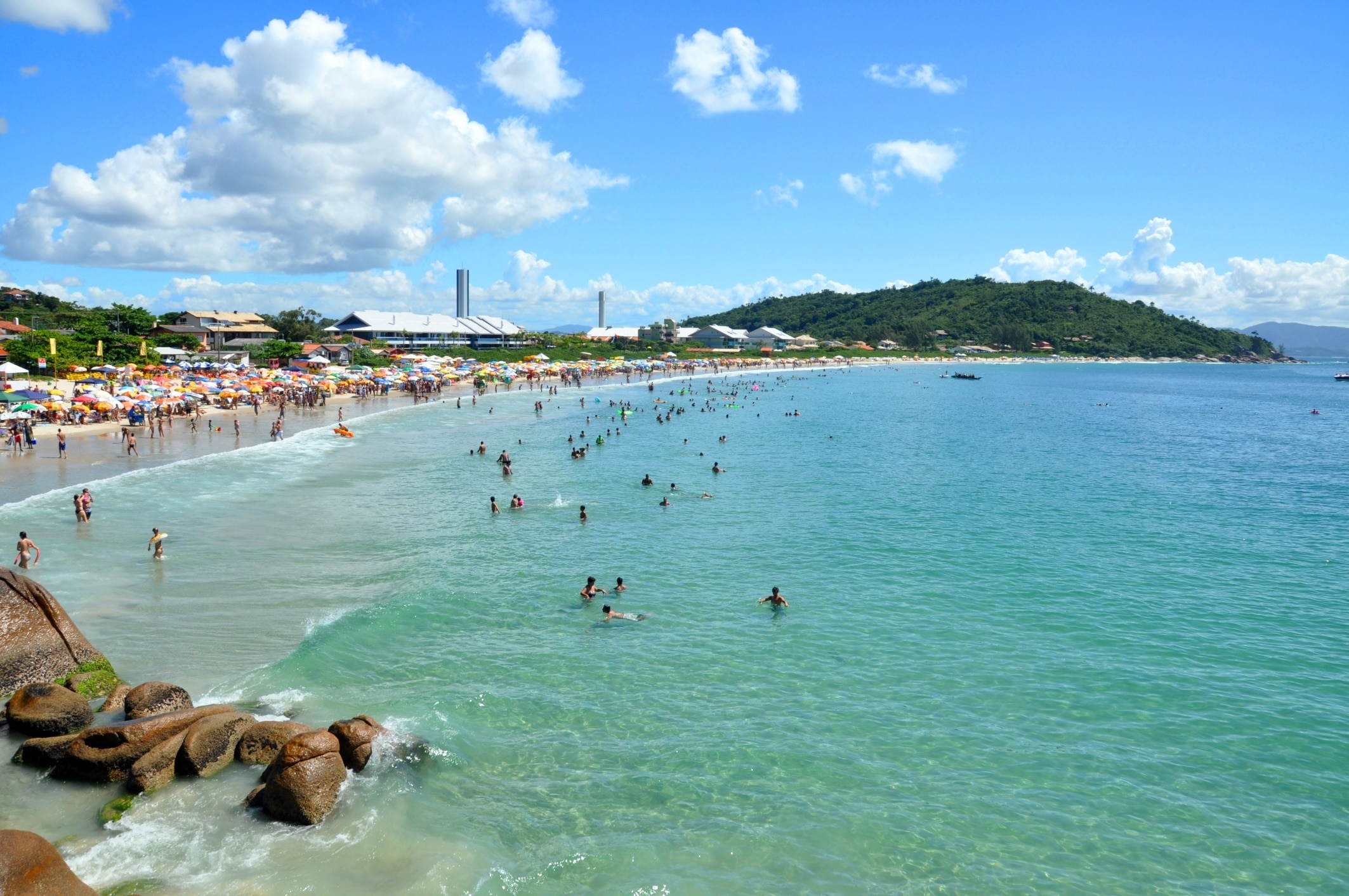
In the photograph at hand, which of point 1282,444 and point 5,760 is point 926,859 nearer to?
point 5,760

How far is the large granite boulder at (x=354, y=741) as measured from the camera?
12039 mm

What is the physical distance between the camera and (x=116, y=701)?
1363 cm

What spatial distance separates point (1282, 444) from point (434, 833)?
6064 centimetres

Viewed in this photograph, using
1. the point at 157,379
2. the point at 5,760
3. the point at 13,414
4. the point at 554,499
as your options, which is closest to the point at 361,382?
the point at 157,379

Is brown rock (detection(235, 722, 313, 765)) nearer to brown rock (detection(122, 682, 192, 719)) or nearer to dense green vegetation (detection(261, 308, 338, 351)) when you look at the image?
brown rock (detection(122, 682, 192, 719))

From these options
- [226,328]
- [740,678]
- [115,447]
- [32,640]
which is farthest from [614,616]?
[226,328]

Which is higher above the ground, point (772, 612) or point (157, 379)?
point (157, 379)

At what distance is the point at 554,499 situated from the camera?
32.6 metres

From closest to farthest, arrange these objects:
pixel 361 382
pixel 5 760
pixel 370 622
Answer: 1. pixel 5 760
2. pixel 370 622
3. pixel 361 382

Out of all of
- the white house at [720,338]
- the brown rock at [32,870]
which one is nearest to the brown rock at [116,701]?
the brown rock at [32,870]

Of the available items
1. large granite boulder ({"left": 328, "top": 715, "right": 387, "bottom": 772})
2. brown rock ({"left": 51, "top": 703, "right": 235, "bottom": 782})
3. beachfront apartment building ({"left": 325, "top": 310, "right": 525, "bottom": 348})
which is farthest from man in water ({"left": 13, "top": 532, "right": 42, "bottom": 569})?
beachfront apartment building ({"left": 325, "top": 310, "right": 525, "bottom": 348})

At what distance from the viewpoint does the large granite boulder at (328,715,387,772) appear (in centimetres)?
1204

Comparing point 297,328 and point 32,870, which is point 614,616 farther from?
point 297,328

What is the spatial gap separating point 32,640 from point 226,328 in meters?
96.0
